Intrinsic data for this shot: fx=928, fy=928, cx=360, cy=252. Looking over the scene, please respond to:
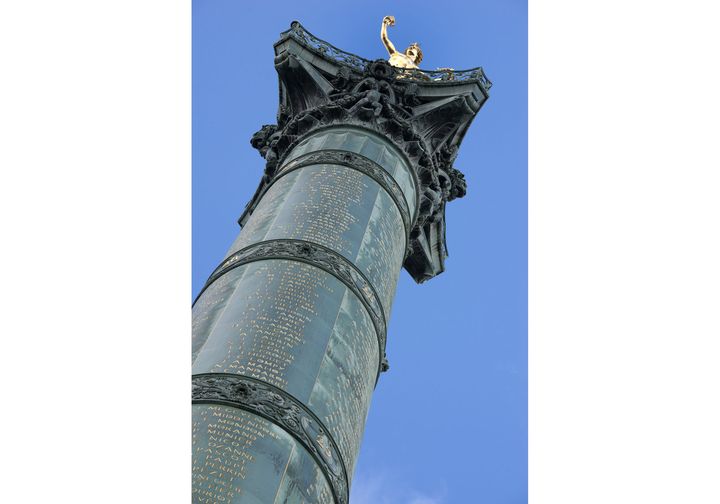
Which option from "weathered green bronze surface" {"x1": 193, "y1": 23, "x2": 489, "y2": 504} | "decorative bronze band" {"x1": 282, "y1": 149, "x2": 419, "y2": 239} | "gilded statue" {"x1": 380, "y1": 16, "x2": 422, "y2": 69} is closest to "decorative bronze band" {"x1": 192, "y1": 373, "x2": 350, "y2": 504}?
"weathered green bronze surface" {"x1": 193, "y1": 23, "x2": 489, "y2": 504}

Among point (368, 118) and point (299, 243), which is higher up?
point (368, 118)

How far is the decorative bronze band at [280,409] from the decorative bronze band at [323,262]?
2616 millimetres

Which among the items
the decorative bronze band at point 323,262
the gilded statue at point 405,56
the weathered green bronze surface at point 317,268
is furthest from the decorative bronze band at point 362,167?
the gilded statue at point 405,56

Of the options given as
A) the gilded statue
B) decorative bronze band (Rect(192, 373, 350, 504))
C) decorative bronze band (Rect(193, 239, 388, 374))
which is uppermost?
the gilded statue

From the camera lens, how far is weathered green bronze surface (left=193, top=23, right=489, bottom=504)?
31.3 ft

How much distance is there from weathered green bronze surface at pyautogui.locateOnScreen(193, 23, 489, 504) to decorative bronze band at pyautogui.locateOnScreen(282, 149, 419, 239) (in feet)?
0.11

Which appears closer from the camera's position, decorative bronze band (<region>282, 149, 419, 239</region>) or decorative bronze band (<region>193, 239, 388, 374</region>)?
decorative bronze band (<region>193, 239, 388, 374</region>)

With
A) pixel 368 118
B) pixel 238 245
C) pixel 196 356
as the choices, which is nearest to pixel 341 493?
pixel 196 356

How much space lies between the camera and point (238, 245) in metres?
13.5

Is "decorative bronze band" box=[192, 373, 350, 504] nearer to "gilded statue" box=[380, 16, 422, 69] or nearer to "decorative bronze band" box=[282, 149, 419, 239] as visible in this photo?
"decorative bronze band" box=[282, 149, 419, 239]

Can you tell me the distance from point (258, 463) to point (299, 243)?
4164 millimetres

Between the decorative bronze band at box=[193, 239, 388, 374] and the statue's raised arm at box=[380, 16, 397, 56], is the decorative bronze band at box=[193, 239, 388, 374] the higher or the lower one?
the lower one

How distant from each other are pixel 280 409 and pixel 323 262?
9.81ft
